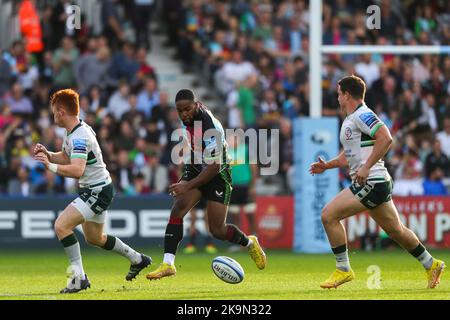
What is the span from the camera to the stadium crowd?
22.2m

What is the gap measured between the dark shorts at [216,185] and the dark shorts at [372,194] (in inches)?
61.0

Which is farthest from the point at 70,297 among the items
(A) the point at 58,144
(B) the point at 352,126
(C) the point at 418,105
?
(C) the point at 418,105

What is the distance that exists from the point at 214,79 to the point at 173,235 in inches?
486

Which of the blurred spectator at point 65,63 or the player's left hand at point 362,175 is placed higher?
the blurred spectator at point 65,63

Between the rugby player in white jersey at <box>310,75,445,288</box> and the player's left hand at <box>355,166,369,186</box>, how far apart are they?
0.12 meters

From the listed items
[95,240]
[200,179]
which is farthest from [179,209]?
[95,240]

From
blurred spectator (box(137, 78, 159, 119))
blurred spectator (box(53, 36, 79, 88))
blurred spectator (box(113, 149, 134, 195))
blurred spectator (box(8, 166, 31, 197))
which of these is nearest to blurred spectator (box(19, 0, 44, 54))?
blurred spectator (box(53, 36, 79, 88))

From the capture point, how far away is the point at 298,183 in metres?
20.3

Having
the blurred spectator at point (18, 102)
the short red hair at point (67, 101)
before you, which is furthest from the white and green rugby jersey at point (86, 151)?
the blurred spectator at point (18, 102)

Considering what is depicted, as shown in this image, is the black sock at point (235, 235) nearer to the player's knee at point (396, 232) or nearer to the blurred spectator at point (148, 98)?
the player's knee at point (396, 232)

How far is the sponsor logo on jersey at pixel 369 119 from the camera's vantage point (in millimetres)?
12422

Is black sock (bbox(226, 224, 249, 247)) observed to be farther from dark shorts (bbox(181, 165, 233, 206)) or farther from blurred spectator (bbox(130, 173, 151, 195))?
blurred spectator (bbox(130, 173, 151, 195))

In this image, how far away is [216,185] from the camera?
13188 mm
